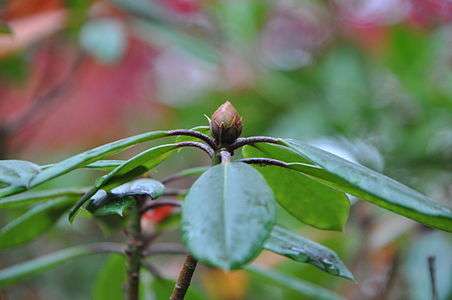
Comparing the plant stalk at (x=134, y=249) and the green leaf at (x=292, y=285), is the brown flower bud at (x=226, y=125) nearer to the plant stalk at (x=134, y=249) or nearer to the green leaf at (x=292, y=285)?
the plant stalk at (x=134, y=249)

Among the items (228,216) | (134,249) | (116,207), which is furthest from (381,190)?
(134,249)

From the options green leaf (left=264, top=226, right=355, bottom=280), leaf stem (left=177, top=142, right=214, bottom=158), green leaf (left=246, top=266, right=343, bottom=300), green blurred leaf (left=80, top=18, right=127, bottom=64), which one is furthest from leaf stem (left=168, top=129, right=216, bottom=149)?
green blurred leaf (left=80, top=18, right=127, bottom=64)

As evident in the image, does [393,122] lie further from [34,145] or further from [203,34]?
[34,145]

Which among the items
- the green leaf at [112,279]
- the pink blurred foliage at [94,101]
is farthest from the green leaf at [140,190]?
the pink blurred foliage at [94,101]

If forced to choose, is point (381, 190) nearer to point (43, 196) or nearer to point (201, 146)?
point (201, 146)

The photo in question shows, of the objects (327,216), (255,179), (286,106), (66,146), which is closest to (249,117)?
(286,106)

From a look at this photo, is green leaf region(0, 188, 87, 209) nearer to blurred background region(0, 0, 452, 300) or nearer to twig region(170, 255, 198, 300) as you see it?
twig region(170, 255, 198, 300)
